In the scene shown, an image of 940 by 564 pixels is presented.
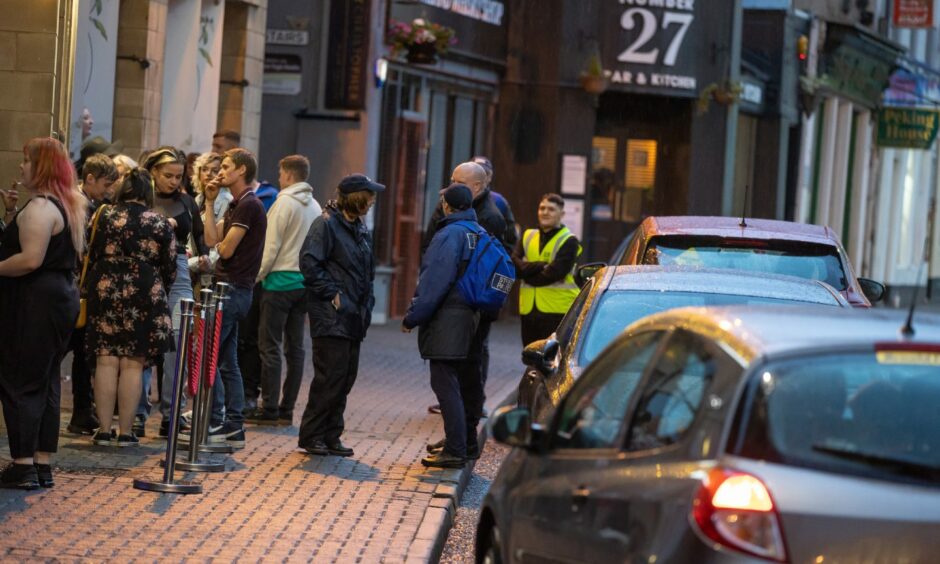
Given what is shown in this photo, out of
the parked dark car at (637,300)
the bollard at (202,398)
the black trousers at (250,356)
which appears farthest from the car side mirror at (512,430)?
the black trousers at (250,356)

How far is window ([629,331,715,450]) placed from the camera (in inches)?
202

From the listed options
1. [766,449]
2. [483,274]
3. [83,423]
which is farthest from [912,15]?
[766,449]

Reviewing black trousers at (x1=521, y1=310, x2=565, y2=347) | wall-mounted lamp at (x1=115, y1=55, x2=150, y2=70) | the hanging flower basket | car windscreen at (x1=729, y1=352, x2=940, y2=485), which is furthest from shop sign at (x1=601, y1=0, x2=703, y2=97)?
car windscreen at (x1=729, y1=352, x2=940, y2=485)

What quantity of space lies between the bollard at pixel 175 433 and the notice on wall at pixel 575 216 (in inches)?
750

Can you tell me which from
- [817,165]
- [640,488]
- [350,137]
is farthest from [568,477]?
[817,165]

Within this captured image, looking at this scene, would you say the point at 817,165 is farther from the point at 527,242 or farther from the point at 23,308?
the point at 23,308

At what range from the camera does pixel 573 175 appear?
29.3 metres

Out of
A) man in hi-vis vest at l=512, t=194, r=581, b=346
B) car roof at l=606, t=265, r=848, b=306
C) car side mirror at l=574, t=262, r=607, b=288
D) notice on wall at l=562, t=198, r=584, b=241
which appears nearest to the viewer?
car roof at l=606, t=265, r=848, b=306

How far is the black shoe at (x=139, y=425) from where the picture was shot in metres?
11.6

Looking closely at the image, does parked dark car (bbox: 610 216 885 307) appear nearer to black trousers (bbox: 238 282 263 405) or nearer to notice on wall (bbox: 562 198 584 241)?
black trousers (bbox: 238 282 263 405)

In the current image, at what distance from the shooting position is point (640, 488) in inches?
201

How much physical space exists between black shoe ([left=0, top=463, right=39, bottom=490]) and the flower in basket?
14.5 meters

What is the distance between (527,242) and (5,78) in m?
4.01

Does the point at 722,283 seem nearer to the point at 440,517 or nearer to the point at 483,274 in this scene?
the point at 440,517
